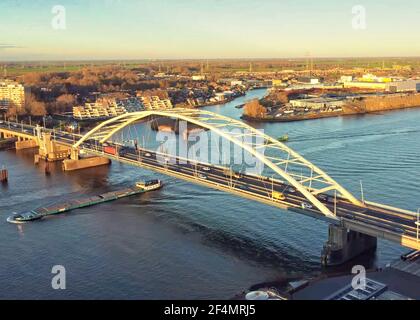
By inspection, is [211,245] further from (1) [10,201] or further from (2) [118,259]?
(1) [10,201]

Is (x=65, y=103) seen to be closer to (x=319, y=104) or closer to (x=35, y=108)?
(x=35, y=108)

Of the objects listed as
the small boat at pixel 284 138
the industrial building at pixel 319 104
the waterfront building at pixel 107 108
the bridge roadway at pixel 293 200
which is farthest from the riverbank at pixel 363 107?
the bridge roadway at pixel 293 200

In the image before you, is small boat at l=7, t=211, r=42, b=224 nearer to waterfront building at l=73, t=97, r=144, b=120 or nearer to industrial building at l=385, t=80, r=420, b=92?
waterfront building at l=73, t=97, r=144, b=120

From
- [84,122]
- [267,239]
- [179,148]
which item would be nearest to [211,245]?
[267,239]

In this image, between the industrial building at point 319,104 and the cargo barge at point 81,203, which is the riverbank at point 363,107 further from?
the cargo barge at point 81,203

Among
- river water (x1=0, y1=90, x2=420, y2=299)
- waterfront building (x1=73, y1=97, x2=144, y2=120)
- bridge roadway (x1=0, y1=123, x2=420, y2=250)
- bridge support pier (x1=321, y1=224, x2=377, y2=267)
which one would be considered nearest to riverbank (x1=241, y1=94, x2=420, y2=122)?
waterfront building (x1=73, y1=97, x2=144, y2=120)
